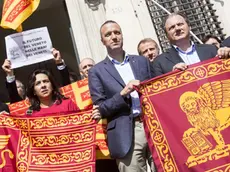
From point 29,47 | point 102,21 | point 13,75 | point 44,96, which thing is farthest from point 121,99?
point 102,21

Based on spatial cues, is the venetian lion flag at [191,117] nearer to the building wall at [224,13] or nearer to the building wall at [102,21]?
the building wall at [102,21]

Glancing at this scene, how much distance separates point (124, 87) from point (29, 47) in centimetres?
157

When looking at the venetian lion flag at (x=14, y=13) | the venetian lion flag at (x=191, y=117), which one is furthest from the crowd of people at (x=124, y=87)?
the venetian lion flag at (x=14, y=13)

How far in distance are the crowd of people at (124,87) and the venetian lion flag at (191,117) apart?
4.6 inches

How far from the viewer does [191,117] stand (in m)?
3.97

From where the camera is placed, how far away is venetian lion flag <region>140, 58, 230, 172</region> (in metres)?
3.85

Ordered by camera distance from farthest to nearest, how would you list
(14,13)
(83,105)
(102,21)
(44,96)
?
1. (102,21)
2. (14,13)
3. (83,105)
4. (44,96)

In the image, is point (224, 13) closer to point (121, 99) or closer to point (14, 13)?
point (14, 13)

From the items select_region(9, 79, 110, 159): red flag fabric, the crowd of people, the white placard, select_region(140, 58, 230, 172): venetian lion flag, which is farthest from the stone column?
select_region(140, 58, 230, 172): venetian lion flag

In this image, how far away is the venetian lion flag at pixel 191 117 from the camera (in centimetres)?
385

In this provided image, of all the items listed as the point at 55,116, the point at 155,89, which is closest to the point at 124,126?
the point at 155,89

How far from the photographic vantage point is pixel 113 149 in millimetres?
3910

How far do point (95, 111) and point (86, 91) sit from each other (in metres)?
1.23

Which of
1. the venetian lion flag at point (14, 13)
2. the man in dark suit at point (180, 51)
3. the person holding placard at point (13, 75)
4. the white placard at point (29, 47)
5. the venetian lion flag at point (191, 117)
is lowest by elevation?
the venetian lion flag at point (191, 117)
